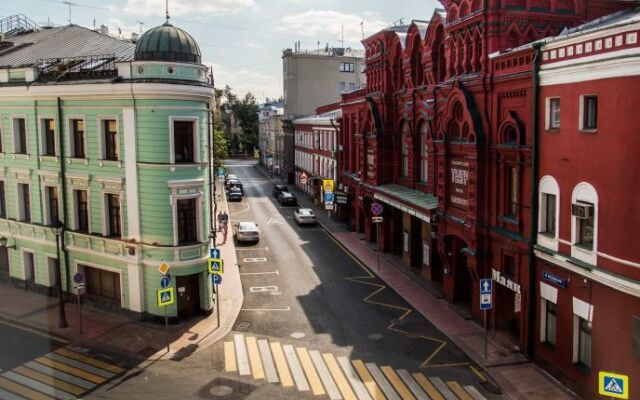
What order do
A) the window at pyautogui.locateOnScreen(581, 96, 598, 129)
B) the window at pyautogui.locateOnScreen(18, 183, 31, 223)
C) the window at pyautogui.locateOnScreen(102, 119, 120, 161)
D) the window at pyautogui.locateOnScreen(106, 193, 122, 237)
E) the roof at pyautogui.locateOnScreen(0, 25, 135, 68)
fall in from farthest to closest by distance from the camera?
the roof at pyautogui.locateOnScreen(0, 25, 135, 68), the window at pyautogui.locateOnScreen(18, 183, 31, 223), the window at pyautogui.locateOnScreen(106, 193, 122, 237), the window at pyautogui.locateOnScreen(102, 119, 120, 161), the window at pyautogui.locateOnScreen(581, 96, 598, 129)

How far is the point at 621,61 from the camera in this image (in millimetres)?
15812

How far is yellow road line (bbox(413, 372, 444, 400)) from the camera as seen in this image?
18172 mm

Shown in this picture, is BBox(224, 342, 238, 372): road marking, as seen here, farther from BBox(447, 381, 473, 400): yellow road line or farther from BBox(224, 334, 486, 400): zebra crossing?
BBox(447, 381, 473, 400): yellow road line

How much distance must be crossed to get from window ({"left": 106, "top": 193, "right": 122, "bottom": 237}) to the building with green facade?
4cm

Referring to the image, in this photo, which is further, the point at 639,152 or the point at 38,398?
the point at 38,398

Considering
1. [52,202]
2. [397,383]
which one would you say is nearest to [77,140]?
[52,202]

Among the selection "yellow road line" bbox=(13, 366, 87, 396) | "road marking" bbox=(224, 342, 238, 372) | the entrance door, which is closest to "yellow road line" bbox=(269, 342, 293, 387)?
"road marking" bbox=(224, 342, 238, 372)

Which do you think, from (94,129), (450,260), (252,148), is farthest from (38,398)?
(252,148)

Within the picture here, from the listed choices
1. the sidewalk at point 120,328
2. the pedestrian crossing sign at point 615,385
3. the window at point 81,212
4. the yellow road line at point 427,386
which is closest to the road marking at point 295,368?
the sidewalk at point 120,328

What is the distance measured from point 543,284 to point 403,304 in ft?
28.6

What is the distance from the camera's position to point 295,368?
20312mm

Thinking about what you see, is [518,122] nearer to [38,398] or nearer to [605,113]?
[605,113]

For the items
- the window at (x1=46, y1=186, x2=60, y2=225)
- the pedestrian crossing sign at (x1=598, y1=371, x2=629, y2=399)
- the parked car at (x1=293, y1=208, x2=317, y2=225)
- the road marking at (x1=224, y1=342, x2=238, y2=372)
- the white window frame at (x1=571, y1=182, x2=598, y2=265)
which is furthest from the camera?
the parked car at (x1=293, y1=208, x2=317, y2=225)

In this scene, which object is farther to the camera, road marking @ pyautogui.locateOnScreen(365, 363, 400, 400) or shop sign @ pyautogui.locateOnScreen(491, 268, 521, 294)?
shop sign @ pyautogui.locateOnScreen(491, 268, 521, 294)
